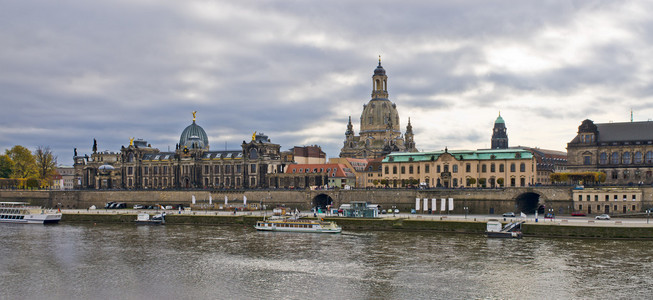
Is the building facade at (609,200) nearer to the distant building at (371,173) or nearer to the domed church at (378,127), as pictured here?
the distant building at (371,173)

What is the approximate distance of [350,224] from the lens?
93000 millimetres

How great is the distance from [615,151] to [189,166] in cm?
8796

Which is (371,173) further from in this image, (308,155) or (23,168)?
(23,168)

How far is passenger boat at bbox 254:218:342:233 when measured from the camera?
86.6m

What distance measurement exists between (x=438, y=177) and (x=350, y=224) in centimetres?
2846

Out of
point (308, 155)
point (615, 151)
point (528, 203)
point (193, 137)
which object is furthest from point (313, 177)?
point (615, 151)

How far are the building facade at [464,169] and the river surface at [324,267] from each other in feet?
108

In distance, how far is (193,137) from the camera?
15375cm

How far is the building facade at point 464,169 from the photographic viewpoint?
11038 cm

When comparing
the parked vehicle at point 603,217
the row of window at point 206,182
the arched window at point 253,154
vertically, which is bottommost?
the parked vehicle at point 603,217

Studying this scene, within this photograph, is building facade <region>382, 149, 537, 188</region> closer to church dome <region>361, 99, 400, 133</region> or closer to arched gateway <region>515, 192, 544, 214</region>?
arched gateway <region>515, 192, 544, 214</region>

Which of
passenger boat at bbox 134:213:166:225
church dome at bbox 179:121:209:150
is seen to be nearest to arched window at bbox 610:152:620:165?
passenger boat at bbox 134:213:166:225

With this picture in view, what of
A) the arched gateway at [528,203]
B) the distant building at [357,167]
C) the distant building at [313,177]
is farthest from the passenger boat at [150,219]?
the arched gateway at [528,203]

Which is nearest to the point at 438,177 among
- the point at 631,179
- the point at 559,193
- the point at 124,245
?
the point at 559,193
